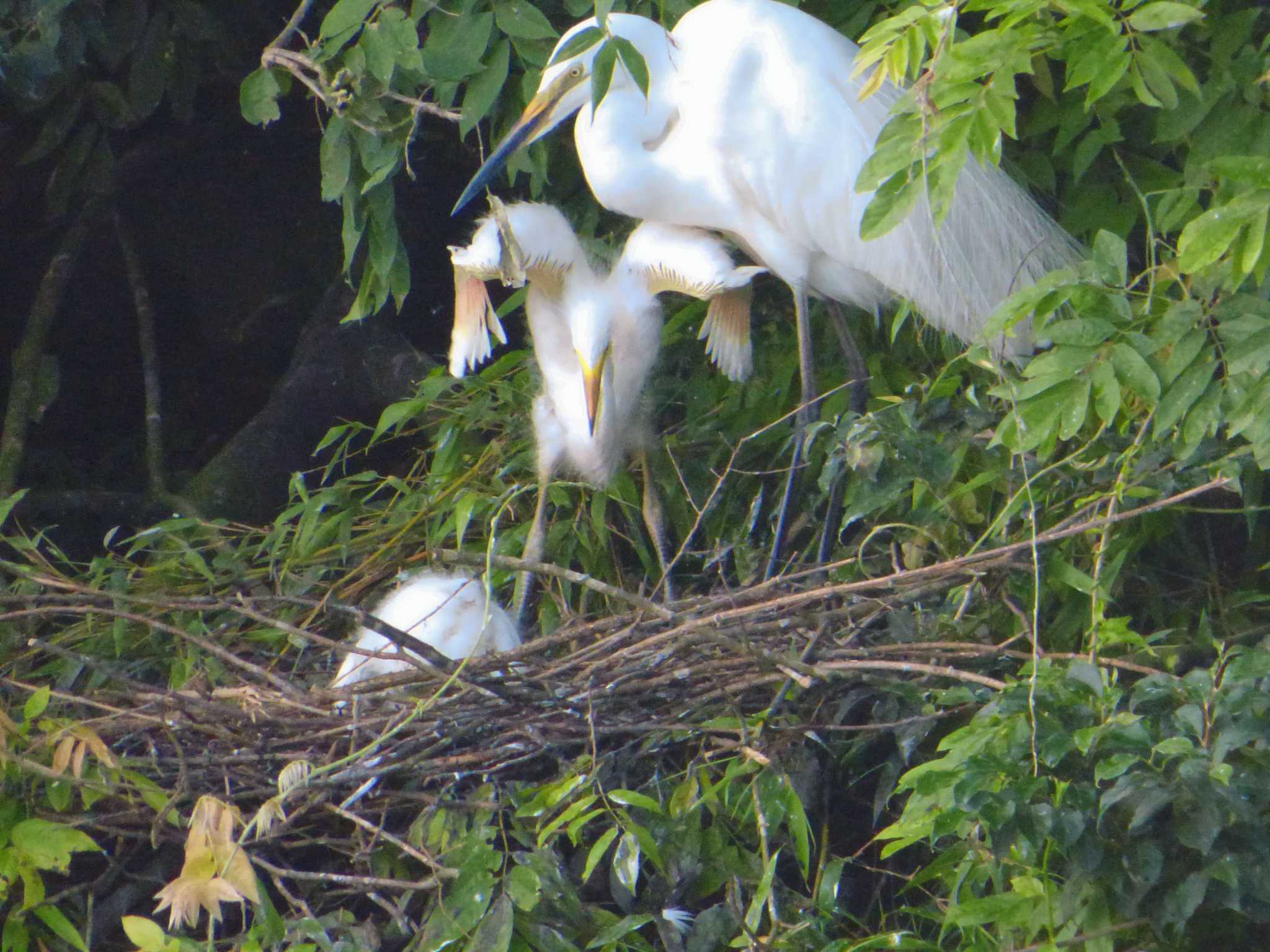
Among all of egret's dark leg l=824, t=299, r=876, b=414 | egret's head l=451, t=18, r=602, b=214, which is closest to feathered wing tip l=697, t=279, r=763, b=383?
egret's dark leg l=824, t=299, r=876, b=414

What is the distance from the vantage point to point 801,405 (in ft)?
7.45

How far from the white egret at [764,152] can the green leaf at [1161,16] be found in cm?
79

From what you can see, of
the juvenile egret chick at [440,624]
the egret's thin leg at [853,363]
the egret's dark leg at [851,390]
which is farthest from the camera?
the egret's thin leg at [853,363]

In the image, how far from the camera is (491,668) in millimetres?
1680

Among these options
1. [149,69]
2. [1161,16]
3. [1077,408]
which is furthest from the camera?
[149,69]

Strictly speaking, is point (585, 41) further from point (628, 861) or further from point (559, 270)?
point (628, 861)

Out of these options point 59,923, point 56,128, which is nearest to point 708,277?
point 59,923

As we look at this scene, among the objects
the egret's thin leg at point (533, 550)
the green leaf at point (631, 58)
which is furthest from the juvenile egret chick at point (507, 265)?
the green leaf at point (631, 58)

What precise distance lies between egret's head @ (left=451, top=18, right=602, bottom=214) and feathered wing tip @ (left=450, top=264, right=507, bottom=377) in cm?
14

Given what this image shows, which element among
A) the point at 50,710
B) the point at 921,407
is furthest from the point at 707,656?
the point at 50,710

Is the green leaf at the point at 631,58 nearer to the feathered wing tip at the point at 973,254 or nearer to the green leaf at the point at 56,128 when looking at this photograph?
the feathered wing tip at the point at 973,254

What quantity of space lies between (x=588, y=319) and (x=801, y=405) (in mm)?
376

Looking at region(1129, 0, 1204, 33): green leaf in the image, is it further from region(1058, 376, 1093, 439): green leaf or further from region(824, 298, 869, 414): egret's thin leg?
region(824, 298, 869, 414): egret's thin leg

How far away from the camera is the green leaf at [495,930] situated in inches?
56.5
